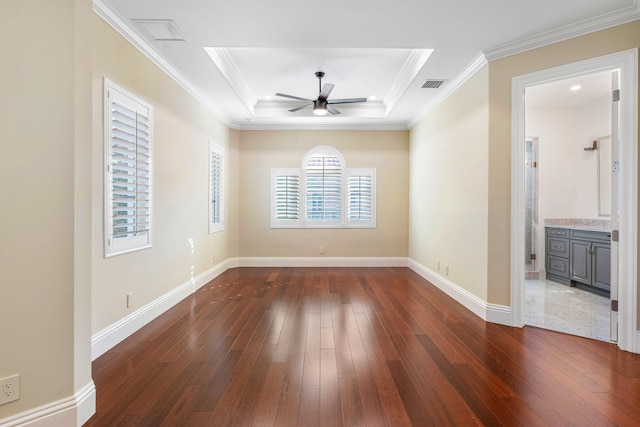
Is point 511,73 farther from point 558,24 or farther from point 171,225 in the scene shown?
point 171,225

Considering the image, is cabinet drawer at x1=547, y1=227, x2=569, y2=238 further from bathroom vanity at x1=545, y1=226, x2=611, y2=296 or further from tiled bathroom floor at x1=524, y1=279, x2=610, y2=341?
tiled bathroom floor at x1=524, y1=279, x2=610, y2=341

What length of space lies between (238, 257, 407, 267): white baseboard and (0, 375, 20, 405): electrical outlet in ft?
15.9

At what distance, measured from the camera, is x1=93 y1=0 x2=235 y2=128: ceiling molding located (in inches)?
102

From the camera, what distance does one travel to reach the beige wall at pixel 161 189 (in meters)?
2.56

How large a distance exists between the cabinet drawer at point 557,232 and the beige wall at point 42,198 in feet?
20.3

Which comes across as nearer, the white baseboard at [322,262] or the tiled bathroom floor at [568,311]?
the tiled bathroom floor at [568,311]

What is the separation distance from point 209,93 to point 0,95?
3.30 metres

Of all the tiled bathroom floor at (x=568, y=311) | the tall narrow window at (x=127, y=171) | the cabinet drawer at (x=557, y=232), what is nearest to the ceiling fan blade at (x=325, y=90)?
the tall narrow window at (x=127, y=171)

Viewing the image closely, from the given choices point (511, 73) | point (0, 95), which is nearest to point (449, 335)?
point (511, 73)

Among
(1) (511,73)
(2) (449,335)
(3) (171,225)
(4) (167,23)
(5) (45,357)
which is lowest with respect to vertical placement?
(2) (449,335)

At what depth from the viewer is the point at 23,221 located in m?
1.57

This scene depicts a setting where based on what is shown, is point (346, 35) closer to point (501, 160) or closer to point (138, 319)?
point (501, 160)

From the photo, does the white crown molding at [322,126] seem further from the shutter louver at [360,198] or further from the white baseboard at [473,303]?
the white baseboard at [473,303]

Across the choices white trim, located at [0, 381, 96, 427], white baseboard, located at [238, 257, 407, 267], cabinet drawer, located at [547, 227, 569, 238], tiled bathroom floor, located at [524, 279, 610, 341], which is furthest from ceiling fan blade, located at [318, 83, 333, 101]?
cabinet drawer, located at [547, 227, 569, 238]
